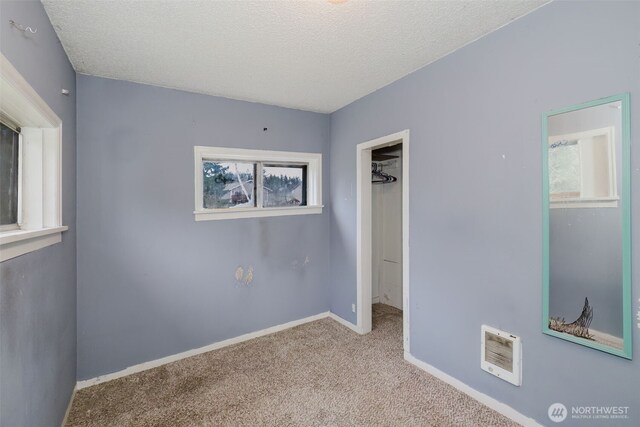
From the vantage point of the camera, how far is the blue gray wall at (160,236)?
2250mm

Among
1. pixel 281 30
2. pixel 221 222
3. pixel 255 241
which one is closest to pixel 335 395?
pixel 255 241

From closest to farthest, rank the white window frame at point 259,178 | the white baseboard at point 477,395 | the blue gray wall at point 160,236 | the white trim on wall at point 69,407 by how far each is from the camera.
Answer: the white baseboard at point 477,395
the white trim on wall at point 69,407
the blue gray wall at point 160,236
the white window frame at point 259,178

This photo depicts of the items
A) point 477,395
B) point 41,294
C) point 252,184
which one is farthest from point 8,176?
point 477,395

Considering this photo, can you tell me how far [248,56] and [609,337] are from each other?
8.91 ft

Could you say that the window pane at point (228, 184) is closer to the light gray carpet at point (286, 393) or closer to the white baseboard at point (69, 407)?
the light gray carpet at point (286, 393)

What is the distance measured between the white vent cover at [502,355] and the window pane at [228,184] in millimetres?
2432

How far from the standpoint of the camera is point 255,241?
2.99 m

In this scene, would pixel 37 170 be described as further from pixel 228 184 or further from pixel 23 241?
pixel 228 184

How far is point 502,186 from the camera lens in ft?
5.87

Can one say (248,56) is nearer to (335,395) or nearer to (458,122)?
(458,122)

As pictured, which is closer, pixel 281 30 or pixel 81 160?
pixel 281 30

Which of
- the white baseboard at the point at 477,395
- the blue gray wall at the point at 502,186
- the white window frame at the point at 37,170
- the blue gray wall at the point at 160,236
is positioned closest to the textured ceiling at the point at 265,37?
the blue gray wall at the point at 502,186

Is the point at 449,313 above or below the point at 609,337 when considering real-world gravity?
below

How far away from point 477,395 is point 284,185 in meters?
2.61
